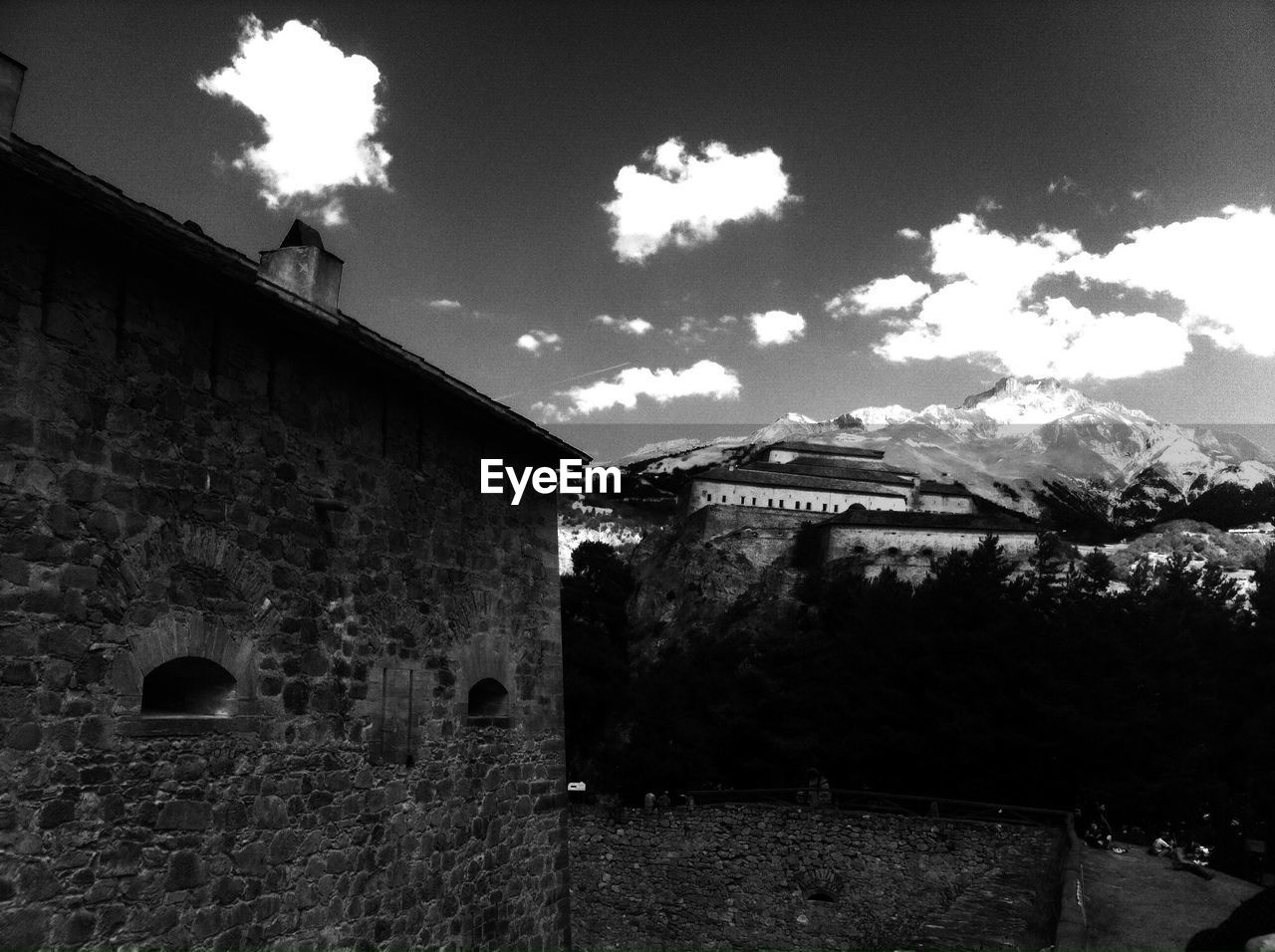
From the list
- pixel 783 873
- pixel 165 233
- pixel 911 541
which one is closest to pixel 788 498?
pixel 911 541

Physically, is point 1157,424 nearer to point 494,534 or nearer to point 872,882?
point 872,882

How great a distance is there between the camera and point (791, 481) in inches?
2783

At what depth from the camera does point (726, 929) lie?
18625 millimetres

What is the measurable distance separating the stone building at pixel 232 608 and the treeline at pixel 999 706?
54.7 feet

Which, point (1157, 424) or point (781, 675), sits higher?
point (1157, 424)

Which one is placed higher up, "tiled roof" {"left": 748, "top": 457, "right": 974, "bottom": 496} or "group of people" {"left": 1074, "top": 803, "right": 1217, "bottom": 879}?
"tiled roof" {"left": 748, "top": 457, "right": 974, "bottom": 496}

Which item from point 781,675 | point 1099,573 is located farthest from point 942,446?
point 781,675

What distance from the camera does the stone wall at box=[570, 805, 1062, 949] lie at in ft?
53.1

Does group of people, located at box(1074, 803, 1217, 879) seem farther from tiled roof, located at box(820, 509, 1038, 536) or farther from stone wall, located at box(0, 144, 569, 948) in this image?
tiled roof, located at box(820, 509, 1038, 536)

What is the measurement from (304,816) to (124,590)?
89.5 inches
